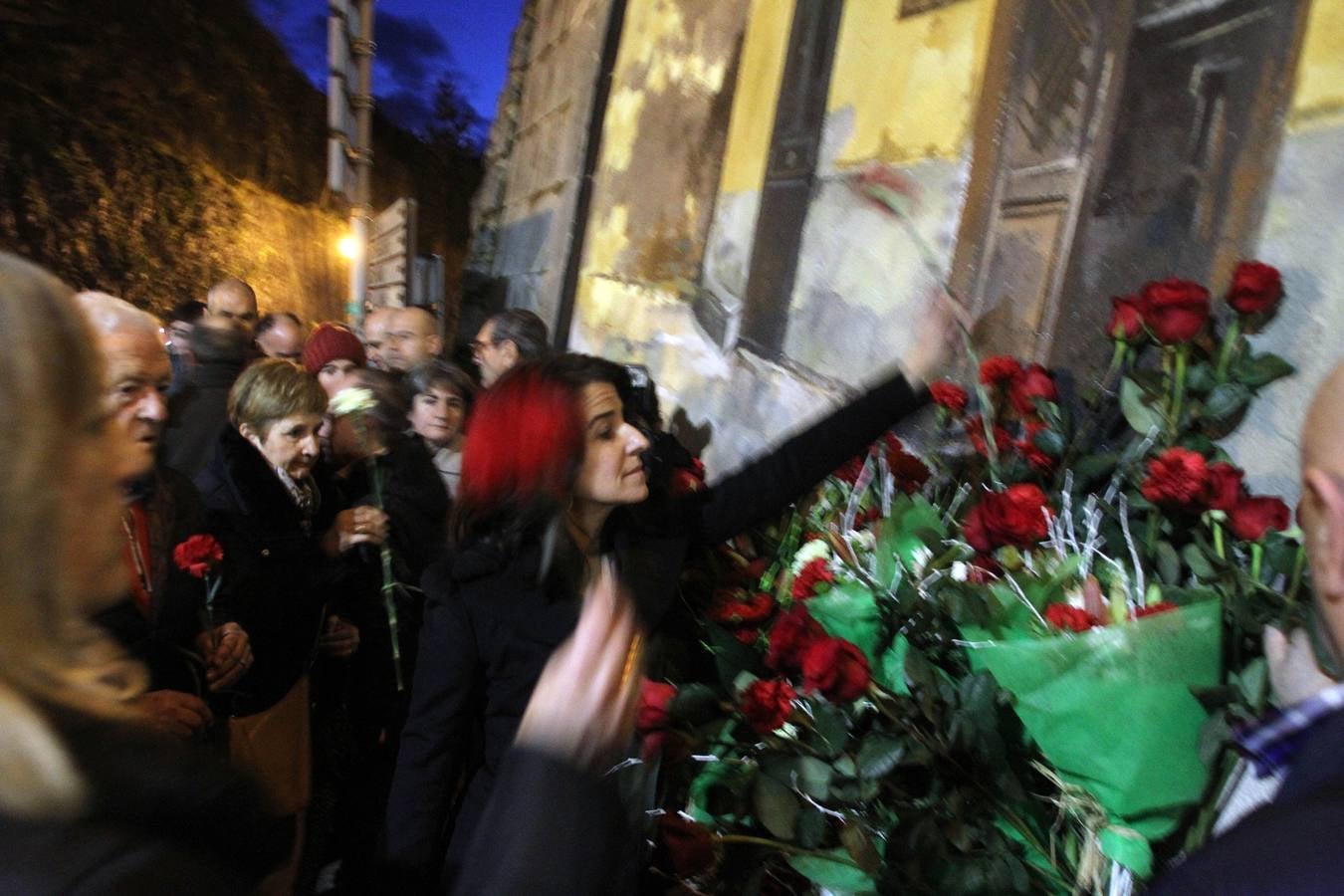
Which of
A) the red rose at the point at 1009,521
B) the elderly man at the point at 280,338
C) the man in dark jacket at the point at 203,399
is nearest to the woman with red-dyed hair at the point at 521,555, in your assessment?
the red rose at the point at 1009,521

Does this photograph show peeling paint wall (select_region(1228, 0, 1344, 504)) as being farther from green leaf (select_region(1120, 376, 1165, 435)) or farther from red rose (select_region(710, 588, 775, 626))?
red rose (select_region(710, 588, 775, 626))

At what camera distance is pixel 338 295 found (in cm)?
1692

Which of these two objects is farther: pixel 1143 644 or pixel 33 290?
pixel 1143 644

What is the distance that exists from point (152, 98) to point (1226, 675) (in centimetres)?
1418

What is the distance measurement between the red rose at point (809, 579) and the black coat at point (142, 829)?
0.78m

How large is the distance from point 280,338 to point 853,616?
11.9ft

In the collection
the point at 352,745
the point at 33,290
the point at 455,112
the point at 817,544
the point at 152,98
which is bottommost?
the point at 352,745

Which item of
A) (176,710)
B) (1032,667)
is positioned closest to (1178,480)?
(1032,667)

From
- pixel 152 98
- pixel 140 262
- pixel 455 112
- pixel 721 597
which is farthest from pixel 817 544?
pixel 455 112

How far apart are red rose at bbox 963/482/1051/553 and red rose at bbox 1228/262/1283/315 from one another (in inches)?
14.8

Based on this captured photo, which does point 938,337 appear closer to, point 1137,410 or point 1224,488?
point 1137,410

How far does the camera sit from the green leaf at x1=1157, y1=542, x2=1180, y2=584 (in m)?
1.08

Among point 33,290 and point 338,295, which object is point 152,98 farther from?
point 33,290

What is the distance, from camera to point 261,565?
7.11 ft
